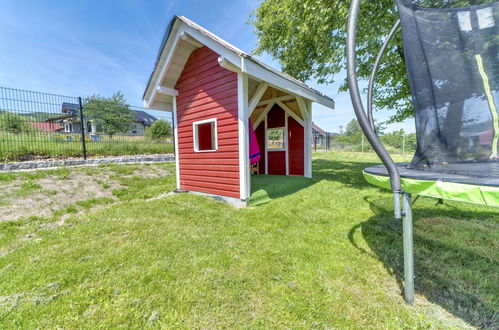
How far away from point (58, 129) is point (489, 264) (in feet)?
34.0

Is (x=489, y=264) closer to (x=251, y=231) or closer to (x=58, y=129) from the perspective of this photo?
(x=251, y=231)

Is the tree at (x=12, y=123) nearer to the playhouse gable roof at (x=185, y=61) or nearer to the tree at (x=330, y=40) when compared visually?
the playhouse gable roof at (x=185, y=61)

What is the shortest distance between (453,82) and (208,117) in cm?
412

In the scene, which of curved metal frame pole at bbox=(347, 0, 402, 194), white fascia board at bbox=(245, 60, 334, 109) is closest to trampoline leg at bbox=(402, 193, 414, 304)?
curved metal frame pole at bbox=(347, 0, 402, 194)

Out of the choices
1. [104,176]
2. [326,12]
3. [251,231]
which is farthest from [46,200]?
[326,12]

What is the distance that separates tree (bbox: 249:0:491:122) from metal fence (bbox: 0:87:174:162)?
5846mm

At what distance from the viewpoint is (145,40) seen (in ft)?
37.2

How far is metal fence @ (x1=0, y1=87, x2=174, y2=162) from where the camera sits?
5.61m

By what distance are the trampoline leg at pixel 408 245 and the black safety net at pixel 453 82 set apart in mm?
521

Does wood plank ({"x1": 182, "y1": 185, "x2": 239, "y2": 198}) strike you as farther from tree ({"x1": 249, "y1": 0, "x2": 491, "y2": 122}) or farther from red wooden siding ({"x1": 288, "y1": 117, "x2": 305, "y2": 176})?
tree ({"x1": 249, "y1": 0, "x2": 491, "y2": 122})

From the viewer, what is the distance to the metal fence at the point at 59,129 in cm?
561

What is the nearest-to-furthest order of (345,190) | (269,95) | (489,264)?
(489,264), (345,190), (269,95)

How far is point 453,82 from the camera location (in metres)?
1.70

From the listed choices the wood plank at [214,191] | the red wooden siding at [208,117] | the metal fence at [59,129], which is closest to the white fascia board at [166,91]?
the red wooden siding at [208,117]
